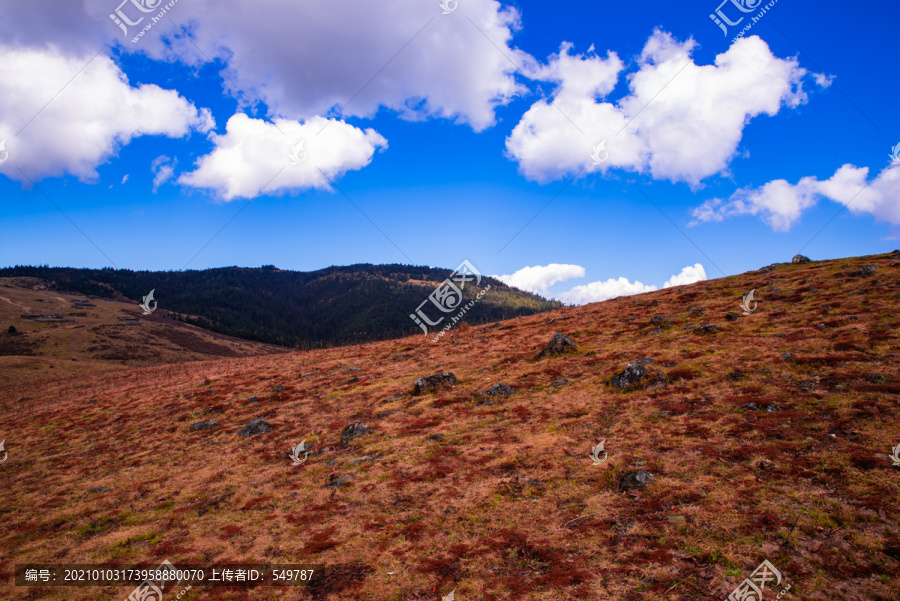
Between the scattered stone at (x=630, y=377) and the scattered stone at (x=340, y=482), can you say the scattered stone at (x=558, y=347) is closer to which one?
the scattered stone at (x=630, y=377)

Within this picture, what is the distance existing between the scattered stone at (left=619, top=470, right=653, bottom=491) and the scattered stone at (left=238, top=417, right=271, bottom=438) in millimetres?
16390

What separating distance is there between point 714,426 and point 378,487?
10.5 m

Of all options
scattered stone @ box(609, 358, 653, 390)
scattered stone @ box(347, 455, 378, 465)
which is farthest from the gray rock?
scattered stone @ box(347, 455, 378, 465)

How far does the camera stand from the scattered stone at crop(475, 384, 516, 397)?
1789 cm

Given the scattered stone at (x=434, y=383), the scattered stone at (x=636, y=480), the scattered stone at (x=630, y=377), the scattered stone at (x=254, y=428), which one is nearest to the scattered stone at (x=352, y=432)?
the scattered stone at (x=434, y=383)

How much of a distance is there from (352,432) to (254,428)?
20.0 ft

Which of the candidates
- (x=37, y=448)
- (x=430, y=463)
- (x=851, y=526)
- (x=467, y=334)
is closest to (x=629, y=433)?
(x=851, y=526)

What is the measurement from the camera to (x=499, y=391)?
59.2 feet

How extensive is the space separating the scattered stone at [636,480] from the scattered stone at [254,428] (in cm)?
1639

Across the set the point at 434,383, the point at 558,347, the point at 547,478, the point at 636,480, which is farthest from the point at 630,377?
the point at 434,383

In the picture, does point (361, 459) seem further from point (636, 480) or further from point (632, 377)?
point (632, 377)

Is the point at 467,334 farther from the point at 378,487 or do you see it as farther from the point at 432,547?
the point at 432,547

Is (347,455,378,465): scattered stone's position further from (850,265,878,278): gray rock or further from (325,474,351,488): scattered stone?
(850,265,878,278): gray rock

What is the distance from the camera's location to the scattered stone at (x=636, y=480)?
30.6ft
